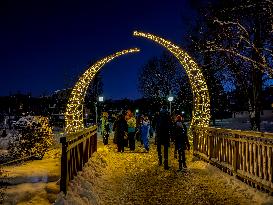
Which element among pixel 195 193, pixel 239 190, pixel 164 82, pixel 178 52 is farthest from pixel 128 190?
pixel 164 82

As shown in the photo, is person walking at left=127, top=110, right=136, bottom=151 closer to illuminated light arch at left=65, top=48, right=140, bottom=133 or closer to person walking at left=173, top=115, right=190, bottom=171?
illuminated light arch at left=65, top=48, right=140, bottom=133

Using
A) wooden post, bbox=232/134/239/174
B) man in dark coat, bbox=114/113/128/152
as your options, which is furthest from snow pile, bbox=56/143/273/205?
man in dark coat, bbox=114/113/128/152

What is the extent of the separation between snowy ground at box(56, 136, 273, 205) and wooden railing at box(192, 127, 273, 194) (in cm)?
23

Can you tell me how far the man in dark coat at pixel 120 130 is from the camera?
20.5m

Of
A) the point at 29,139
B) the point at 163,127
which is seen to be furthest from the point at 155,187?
the point at 29,139

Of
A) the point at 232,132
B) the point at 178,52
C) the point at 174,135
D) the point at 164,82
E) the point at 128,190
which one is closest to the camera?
the point at 128,190

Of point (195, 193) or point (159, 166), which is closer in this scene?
point (195, 193)

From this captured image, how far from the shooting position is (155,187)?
1070 centimetres

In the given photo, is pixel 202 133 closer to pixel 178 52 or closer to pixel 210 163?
pixel 210 163

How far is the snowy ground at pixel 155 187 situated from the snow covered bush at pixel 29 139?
1.93m

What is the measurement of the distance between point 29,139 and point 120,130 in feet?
21.9

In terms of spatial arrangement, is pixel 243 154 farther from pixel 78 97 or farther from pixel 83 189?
pixel 78 97

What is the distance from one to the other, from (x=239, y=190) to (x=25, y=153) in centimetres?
751

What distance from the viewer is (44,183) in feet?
31.3
